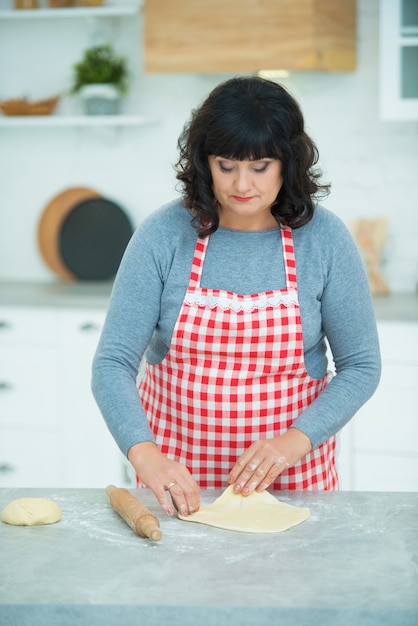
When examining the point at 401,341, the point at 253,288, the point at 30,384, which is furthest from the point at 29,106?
the point at 253,288

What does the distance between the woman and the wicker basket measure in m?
1.84

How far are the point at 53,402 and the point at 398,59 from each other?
1563 mm

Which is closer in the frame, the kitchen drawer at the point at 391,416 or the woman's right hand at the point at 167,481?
the woman's right hand at the point at 167,481

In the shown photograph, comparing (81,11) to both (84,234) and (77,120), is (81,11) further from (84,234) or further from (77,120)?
(84,234)

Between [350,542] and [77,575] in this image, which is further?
[350,542]

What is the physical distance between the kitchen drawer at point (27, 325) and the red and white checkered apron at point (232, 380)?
4.55 feet

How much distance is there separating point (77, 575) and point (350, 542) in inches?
14.6

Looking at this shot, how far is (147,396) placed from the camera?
1737 mm

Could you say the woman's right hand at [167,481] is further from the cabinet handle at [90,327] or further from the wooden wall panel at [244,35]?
the wooden wall panel at [244,35]

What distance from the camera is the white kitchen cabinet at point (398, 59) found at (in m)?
2.84

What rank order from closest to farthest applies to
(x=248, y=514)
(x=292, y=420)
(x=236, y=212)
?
(x=248, y=514)
(x=236, y=212)
(x=292, y=420)

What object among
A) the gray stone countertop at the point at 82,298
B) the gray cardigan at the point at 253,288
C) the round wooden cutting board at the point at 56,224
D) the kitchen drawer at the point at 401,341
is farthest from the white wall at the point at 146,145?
the gray cardigan at the point at 253,288

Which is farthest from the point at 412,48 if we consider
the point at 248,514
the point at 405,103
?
the point at 248,514

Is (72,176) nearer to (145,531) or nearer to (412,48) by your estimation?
(412,48)
